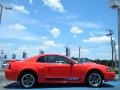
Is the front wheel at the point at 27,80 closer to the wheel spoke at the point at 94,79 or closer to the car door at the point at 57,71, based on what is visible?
the car door at the point at 57,71

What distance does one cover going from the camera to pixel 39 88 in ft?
46.6

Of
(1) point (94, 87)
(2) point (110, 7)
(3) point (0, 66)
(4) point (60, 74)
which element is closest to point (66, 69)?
(4) point (60, 74)

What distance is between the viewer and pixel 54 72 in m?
14.7

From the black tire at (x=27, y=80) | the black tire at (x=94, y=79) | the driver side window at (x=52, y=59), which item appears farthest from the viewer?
the driver side window at (x=52, y=59)

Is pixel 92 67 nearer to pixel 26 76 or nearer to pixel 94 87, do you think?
pixel 94 87

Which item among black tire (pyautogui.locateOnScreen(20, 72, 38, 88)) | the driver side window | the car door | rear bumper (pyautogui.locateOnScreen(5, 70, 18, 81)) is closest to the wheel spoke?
the car door

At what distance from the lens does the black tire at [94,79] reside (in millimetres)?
14771

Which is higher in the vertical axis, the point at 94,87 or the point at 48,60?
the point at 48,60

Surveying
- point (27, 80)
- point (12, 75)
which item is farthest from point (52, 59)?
point (12, 75)

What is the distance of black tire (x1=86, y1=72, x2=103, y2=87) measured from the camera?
48.5 feet

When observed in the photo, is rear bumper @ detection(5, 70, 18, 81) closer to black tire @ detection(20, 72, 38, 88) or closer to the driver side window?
black tire @ detection(20, 72, 38, 88)

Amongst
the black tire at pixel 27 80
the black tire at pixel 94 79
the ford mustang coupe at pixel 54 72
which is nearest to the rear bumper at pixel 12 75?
the ford mustang coupe at pixel 54 72

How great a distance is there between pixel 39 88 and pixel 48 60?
1.37 metres

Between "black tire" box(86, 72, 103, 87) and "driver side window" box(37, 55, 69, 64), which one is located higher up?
"driver side window" box(37, 55, 69, 64)
